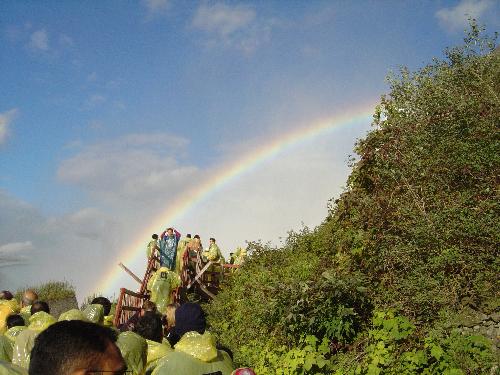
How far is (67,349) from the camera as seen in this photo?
1.72 meters

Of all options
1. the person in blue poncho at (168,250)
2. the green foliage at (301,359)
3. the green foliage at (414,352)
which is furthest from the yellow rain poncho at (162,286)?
the green foliage at (414,352)

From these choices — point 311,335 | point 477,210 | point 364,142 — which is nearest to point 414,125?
point 364,142

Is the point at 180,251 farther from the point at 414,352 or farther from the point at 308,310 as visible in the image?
Answer: the point at 414,352

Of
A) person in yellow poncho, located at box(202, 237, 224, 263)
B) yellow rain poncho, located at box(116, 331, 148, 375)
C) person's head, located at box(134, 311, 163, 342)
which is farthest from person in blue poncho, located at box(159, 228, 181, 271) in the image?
yellow rain poncho, located at box(116, 331, 148, 375)

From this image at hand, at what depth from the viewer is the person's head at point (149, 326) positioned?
17.2 ft

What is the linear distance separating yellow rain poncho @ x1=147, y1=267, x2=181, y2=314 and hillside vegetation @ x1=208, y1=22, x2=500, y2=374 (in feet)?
19.0

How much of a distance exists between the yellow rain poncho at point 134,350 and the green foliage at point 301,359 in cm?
272

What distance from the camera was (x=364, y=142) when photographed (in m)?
10.1

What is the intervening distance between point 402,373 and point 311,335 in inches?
64.3

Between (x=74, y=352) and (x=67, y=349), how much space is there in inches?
1.1

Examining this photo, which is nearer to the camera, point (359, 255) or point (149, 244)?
point (359, 255)

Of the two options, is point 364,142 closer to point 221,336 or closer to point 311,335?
point 311,335

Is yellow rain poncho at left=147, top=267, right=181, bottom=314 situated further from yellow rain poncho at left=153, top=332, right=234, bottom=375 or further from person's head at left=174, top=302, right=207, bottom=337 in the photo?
yellow rain poncho at left=153, top=332, right=234, bottom=375

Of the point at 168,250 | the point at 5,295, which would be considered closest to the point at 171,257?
the point at 168,250
